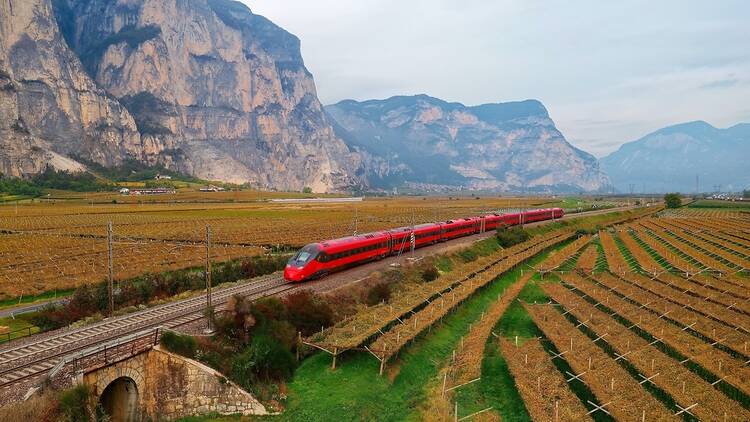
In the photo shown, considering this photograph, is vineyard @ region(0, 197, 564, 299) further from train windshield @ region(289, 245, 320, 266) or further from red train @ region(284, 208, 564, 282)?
red train @ region(284, 208, 564, 282)

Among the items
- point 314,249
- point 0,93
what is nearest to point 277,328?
point 314,249

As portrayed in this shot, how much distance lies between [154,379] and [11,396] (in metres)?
4.52

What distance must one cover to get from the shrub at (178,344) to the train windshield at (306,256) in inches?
564

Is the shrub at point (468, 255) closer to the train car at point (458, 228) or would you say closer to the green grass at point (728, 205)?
the train car at point (458, 228)

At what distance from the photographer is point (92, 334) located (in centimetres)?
2395

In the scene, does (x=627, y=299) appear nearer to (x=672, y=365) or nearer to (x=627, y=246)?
(x=672, y=365)

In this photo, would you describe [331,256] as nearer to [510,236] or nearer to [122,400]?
[122,400]

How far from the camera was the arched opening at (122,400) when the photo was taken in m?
19.6

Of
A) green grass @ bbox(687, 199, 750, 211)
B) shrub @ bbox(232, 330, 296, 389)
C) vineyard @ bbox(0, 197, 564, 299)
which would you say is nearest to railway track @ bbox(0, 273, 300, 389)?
vineyard @ bbox(0, 197, 564, 299)

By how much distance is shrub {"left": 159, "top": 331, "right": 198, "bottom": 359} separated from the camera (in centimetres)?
2017

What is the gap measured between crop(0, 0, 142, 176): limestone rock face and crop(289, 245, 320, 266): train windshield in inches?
6064

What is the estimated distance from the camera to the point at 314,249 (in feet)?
118

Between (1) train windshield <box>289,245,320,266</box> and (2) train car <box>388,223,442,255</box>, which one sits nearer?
(1) train windshield <box>289,245,320,266</box>

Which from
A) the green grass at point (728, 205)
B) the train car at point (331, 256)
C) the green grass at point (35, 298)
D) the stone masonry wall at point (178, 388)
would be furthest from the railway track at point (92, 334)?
the green grass at point (728, 205)
